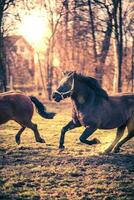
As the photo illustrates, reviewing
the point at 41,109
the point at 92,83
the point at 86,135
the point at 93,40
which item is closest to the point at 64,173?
the point at 86,135

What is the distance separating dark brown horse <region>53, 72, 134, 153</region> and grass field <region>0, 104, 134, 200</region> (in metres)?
0.67

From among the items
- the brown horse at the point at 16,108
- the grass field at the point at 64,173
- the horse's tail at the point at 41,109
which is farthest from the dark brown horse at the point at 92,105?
the horse's tail at the point at 41,109

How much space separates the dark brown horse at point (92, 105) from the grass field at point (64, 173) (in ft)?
2.21

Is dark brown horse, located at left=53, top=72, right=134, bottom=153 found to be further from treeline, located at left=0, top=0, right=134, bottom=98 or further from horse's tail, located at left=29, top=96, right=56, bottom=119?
treeline, located at left=0, top=0, right=134, bottom=98

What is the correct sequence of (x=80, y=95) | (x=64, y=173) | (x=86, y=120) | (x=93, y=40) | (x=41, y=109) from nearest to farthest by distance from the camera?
1. (x=64, y=173)
2. (x=86, y=120)
3. (x=80, y=95)
4. (x=41, y=109)
5. (x=93, y=40)

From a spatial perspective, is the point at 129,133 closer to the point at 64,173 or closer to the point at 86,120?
the point at 86,120

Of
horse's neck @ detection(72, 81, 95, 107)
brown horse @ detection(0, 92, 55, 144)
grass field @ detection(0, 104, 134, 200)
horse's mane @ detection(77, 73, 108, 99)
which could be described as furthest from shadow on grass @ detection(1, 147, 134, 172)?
horse's mane @ detection(77, 73, 108, 99)

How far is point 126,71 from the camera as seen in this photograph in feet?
120

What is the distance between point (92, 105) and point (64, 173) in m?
2.20

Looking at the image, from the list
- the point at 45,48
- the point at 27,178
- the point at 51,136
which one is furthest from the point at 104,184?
the point at 45,48

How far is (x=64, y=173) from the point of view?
8406 mm

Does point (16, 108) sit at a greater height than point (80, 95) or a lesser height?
lesser

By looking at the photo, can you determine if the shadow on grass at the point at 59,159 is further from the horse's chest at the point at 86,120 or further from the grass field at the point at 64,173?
the horse's chest at the point at 86,120

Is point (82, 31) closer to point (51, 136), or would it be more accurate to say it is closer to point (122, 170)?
point (51, 136)
